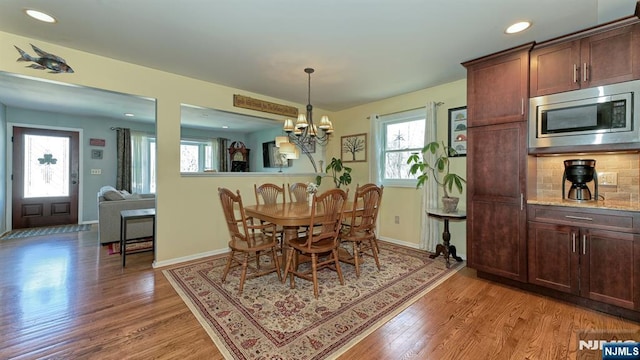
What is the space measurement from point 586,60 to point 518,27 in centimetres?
64

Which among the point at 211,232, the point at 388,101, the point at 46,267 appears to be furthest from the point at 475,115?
the point at 46,267

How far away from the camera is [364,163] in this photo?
4.82 meters

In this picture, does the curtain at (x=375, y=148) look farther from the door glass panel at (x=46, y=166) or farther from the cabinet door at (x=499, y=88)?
the door glass panel at (x=46, y=166)

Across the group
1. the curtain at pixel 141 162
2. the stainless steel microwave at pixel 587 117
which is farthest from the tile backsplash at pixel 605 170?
the curtain at pixel 141 162

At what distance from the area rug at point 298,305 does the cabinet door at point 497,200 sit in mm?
527

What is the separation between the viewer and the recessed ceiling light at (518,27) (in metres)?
2.22

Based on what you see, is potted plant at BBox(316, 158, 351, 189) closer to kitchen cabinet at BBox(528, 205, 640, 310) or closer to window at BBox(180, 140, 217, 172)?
kitchen cabinet at BBox(528, 205, 640, 310)

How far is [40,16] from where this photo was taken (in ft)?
6.95

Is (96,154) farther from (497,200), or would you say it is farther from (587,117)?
(587,117)

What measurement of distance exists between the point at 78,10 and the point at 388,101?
3.80 meters

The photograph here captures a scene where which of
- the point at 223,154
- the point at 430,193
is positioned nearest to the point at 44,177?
the point at 223,154

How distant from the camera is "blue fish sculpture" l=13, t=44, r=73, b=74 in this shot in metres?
2.47

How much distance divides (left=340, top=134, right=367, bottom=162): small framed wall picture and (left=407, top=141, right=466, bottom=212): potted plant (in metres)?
1.20

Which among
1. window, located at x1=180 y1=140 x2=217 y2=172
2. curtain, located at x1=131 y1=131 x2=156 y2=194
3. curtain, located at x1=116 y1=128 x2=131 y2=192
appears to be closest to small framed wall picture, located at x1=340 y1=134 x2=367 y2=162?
window, located at x1=180 y1=140 x2=217 y2=172
